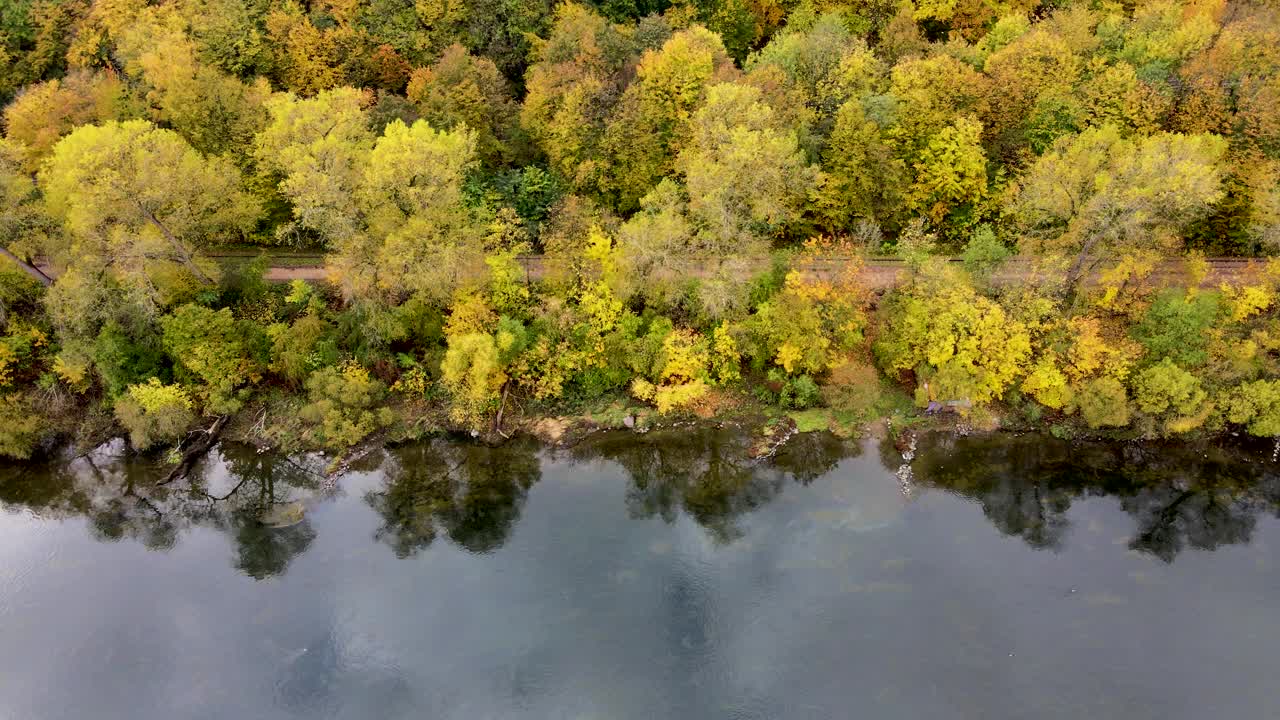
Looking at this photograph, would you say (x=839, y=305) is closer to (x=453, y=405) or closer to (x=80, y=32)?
(x=453, y=405)

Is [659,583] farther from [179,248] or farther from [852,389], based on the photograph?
[179,248]

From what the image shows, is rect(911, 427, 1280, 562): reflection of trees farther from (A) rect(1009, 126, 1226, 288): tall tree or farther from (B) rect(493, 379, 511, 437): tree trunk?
(B) rect(493, 379, 511, 437): tree trunk

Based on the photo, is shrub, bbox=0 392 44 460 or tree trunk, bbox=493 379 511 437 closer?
shrub, bbox=0 392 44 460

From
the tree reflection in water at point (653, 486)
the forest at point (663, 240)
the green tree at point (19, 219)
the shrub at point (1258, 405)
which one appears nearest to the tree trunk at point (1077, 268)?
the forest at point (663, 240)

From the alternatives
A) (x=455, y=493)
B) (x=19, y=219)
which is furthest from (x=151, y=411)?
(x=455, y=493)

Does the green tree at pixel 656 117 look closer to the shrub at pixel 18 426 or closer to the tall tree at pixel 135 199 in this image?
the tall tree at pixel 135 199

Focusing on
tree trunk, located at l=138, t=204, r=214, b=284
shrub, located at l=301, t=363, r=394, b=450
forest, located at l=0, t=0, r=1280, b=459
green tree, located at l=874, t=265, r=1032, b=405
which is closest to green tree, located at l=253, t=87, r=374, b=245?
forest, located at l=0, t=0, r=1280, b=459

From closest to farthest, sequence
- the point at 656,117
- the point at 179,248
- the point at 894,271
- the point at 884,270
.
Answer: the point at 179,248 → the point at 894,271 → the point at 884,270 → the point at 656,117
